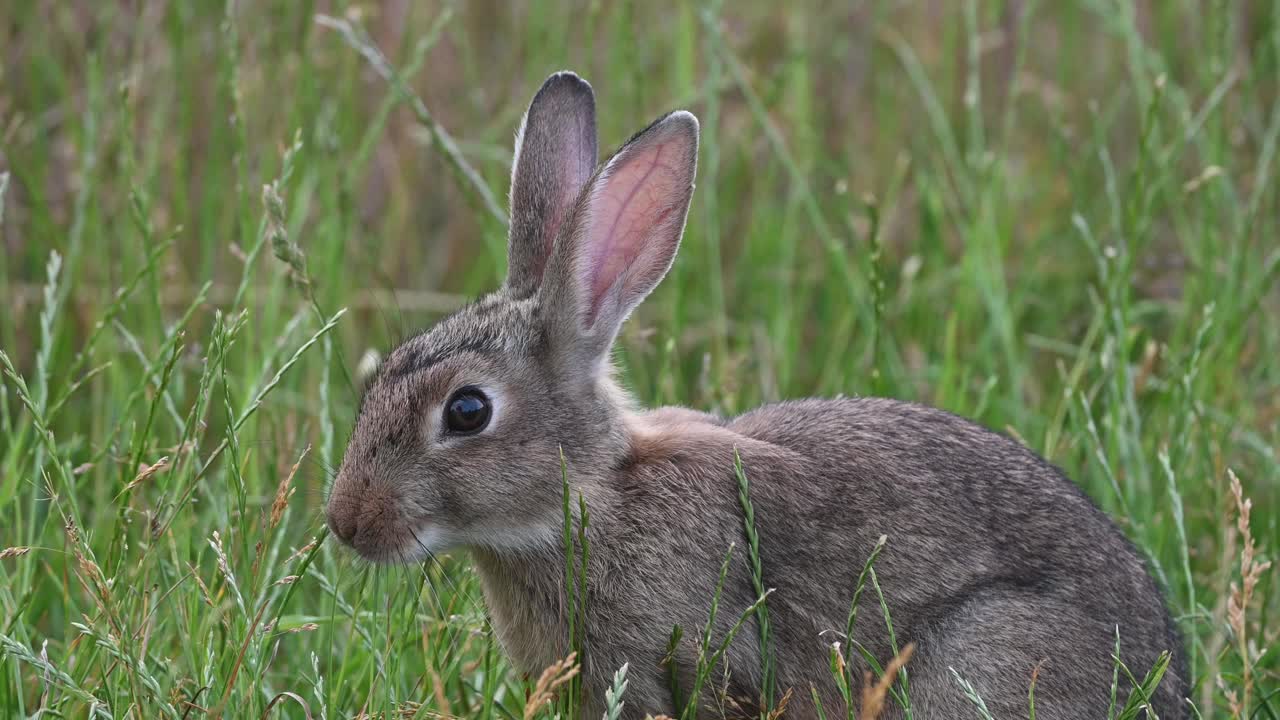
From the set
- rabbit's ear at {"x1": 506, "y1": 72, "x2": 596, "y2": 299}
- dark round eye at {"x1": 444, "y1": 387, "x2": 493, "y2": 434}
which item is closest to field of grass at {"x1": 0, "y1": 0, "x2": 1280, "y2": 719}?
dark round eye at {"x1": 444, "y1": 387, "x2": 493, "y2": 434}

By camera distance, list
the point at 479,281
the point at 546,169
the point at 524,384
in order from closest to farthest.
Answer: the point at 524,384
the point at 546,169
the point at 479,281

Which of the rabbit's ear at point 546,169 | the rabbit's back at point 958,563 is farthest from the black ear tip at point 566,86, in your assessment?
the rabbit's back at point 958,563

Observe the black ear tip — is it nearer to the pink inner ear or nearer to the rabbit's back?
the pink inner ear

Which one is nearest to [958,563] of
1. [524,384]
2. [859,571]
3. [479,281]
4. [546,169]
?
[859,571]

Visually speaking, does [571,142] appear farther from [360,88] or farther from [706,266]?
[360,88]

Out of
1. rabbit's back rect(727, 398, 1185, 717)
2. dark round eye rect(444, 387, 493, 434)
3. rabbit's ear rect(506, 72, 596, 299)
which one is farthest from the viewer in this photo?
rabbit's ear rect(506, 72, 596, 299)

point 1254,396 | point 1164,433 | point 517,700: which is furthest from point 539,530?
point 1254,396

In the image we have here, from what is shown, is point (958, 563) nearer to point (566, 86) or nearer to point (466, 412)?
point (466, 412)
